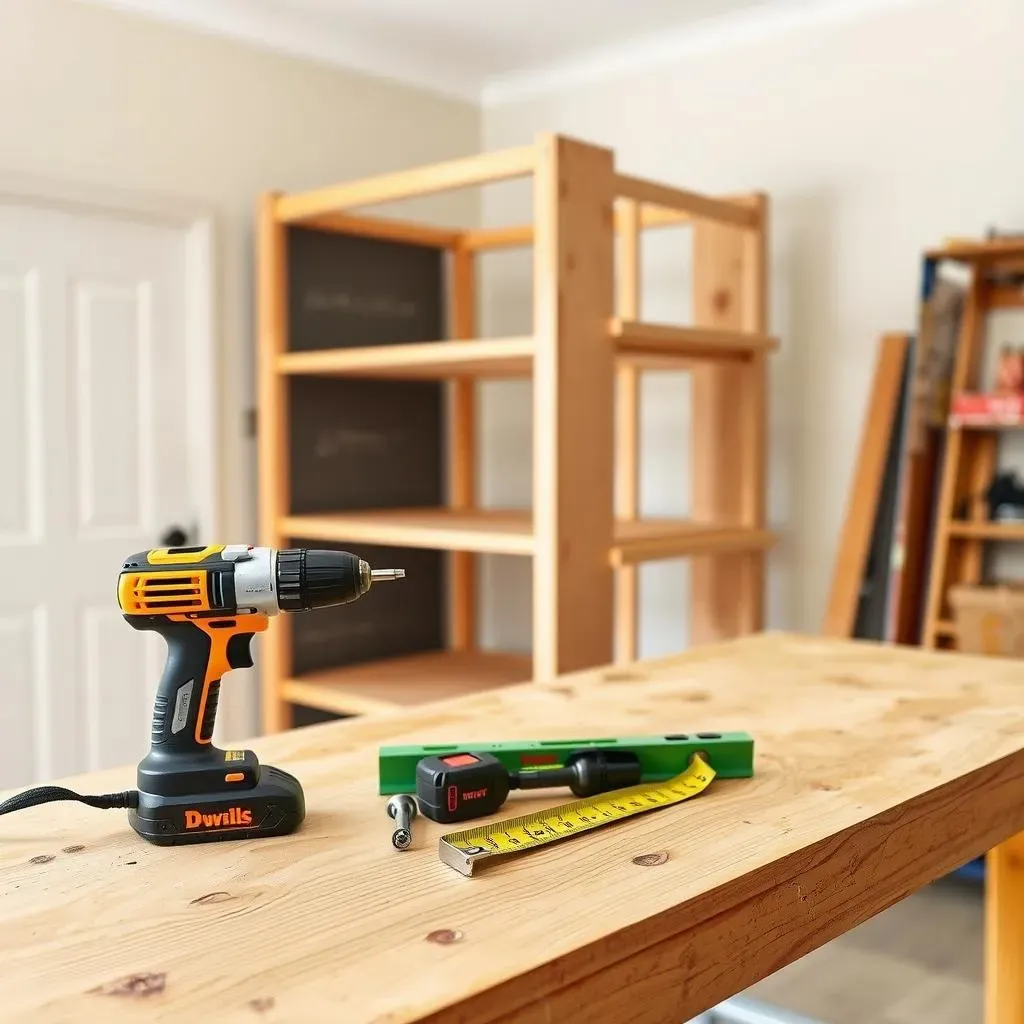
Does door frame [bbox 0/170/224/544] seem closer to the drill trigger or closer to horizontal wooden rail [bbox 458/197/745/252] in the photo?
horizontal wooden rail [bbox 458/197/745/252]

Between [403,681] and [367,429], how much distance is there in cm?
78

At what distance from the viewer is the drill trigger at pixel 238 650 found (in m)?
1.07

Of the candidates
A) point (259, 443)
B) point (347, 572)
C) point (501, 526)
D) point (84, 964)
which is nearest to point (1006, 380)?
point (501, 526)

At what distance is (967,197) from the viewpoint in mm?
3234

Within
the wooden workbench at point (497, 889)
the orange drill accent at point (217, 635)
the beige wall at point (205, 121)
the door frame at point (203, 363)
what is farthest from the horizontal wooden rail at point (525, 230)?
the orange drill accent at point (217, 635)

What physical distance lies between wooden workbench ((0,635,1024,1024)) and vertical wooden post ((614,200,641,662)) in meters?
2.00

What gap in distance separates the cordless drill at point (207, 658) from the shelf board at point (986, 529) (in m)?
2.32

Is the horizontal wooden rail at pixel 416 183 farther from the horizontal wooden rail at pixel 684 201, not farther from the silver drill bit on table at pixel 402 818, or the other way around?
the silver drill bit on table at pixel 402 818

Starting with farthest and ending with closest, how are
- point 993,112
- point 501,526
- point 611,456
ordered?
point 993,112 < point 501,526 < point 611,456

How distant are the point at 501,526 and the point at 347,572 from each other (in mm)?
1862

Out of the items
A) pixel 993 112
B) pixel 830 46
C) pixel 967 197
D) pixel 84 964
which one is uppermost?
pixel 830 46

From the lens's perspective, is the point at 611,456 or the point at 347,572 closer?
the point at 347,572

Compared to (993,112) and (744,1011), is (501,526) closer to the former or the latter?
(744,1011)

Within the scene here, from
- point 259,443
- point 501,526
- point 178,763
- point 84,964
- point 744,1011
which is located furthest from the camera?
point 259,443
